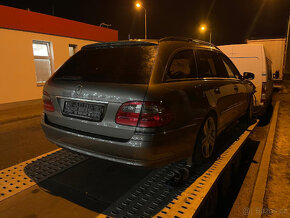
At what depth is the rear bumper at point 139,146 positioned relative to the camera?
6.97 feet

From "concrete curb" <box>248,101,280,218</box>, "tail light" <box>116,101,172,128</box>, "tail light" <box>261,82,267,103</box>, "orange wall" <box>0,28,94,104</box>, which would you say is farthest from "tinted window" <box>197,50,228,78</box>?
"orange wall" <box>0,28,94,104</box>

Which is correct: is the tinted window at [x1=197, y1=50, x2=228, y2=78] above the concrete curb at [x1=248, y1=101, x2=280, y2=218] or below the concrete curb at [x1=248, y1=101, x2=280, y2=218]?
above

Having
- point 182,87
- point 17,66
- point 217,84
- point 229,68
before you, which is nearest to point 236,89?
point 229,68

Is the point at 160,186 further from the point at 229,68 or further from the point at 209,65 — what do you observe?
the point at 229,68

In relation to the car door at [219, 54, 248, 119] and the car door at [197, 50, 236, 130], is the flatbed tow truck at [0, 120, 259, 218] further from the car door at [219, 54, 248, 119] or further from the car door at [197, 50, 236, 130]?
the car door at [219, 54, 248, 119]

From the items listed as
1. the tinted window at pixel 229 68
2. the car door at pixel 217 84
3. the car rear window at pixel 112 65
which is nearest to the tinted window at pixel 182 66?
the car door at pixel 217 84

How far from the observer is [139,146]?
2113mm

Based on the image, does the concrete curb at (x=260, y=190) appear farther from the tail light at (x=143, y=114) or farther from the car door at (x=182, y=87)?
the tail light at (x=143, y=114)

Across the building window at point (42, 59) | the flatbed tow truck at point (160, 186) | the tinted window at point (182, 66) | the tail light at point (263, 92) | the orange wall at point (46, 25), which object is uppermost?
the orange wall at point (46, 25)

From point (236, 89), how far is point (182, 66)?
1834 mm

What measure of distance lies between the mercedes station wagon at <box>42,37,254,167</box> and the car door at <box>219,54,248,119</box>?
3.45 feet

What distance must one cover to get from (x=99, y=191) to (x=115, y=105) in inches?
42.2

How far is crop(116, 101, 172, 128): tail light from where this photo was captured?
211 centimetres

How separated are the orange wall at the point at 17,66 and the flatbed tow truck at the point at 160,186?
8053mm
